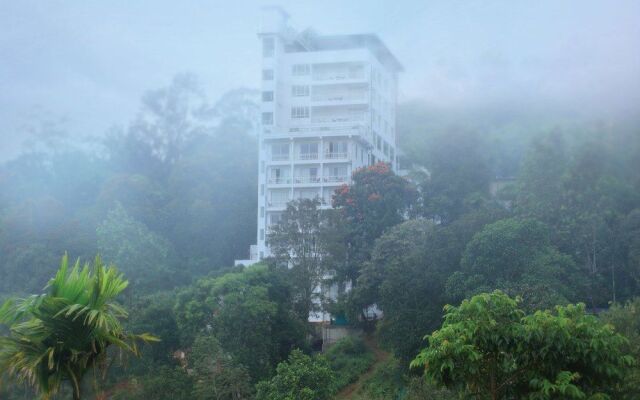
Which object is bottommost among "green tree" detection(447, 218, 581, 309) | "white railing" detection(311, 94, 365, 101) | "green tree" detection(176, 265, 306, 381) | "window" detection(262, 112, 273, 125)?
"green tree" detection(176, 265, 306, 381)

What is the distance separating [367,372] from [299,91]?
20.0 metres

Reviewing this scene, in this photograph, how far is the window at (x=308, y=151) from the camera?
43.6 m

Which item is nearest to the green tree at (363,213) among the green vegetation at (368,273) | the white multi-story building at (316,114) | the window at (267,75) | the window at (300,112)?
the green vegetation at (368,273)

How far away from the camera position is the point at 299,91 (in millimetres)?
46188

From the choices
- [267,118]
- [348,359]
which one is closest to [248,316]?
[348,359]

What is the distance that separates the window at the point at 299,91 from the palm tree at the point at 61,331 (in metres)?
35.7

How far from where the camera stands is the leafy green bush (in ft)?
98.9

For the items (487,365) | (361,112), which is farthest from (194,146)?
(487,365)

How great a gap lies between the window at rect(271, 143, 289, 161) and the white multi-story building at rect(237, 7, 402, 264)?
0.05 metres

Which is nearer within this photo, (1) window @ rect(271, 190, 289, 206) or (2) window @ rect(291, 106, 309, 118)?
(1) window @ rect(271, 190, 289, 206)

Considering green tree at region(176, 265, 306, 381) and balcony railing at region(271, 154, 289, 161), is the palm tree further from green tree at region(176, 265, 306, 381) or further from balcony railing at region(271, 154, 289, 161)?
balcony railing at region(271, 154, 289, 161)

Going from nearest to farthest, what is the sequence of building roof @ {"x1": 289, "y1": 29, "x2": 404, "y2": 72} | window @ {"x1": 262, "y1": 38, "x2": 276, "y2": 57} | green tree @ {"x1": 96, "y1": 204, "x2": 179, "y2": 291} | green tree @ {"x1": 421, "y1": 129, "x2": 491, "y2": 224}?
green tree @ {"x1": 96, "y1": 204, "x2": 179, "y2": 291}
green tree @ {"x1": 421, "y1": 129, "x2": 491, "y2": 224}
window @ {"x1": 262, "y1": 38, "x2": 276, "y2": 57}
building roof @ {"x1": 289, "y1": 29, "x2": 404, "y2": 72}

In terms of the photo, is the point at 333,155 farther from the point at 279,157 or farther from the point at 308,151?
the point at 279,157

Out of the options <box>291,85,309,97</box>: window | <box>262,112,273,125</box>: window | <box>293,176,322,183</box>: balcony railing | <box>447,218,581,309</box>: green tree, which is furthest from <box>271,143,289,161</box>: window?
<box>447,218,581,309</box>: green tree
